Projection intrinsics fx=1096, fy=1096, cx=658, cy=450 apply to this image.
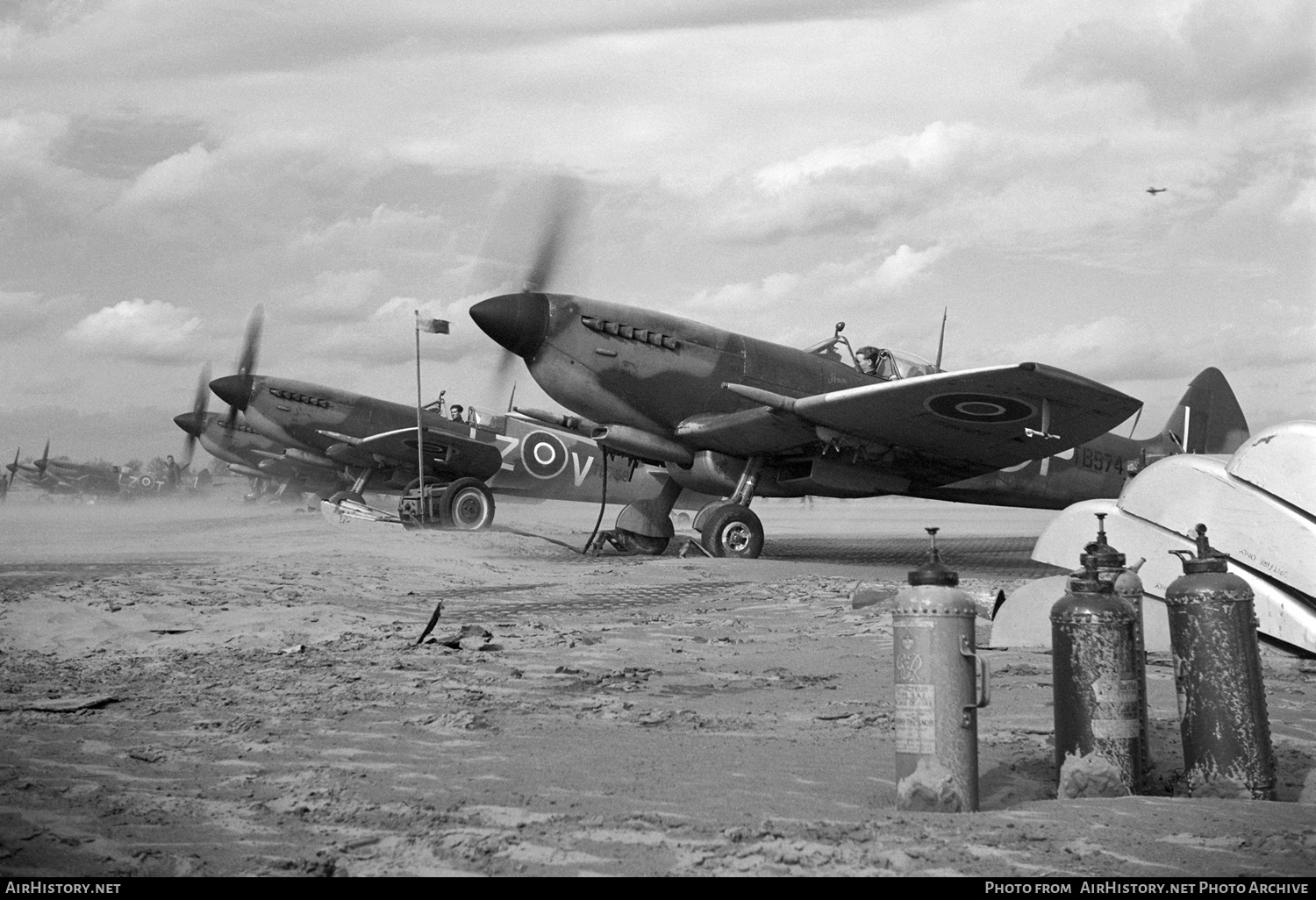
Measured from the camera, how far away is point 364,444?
20703 millimetres

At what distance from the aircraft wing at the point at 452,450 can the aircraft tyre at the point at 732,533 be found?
327 inches

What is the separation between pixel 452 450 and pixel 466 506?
336 cm

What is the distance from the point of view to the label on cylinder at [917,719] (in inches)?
122

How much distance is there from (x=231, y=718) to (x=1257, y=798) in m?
3.51

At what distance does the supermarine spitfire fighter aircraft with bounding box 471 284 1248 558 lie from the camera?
38.1 ft

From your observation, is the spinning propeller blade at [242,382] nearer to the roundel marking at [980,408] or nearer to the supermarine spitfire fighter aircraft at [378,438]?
the supermarine spitfire fighter aircraft at [378,438]

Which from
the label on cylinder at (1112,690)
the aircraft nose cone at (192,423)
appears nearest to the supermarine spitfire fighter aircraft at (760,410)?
the label on cylinder at (1112,690)

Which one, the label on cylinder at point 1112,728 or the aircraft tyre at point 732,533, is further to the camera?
the aircraft tyre at point 732,533

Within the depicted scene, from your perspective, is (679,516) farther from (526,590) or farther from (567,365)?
(526,590)

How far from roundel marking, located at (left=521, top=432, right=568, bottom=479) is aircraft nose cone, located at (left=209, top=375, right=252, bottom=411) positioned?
5731 mm

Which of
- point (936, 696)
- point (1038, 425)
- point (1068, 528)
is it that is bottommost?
point (936, 696)

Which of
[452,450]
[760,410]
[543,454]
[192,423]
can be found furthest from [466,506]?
[192,423]

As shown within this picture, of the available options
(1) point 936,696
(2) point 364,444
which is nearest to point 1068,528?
(1) point 936,696

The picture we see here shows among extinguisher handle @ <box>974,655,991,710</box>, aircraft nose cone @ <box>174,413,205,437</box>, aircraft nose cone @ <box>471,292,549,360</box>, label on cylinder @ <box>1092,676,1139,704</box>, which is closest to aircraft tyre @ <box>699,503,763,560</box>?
aircraft nose cone @ <box>471,292,549,360</box>
